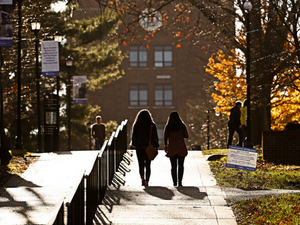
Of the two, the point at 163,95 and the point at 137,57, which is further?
the point at 137,57

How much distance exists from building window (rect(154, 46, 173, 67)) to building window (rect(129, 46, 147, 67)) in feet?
3.89

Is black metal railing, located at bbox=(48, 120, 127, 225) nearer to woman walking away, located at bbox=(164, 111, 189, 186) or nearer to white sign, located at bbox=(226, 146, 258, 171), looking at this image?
woman walking away, located at bbox=(164, 111, 189, 186)

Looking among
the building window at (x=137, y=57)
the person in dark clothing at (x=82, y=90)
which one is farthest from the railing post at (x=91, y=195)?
the building window at (x=137, y=57)

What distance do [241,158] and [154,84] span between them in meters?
44.1

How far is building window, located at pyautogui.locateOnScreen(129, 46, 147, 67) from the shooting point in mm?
54781

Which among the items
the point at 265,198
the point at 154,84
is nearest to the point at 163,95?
the point at 154,84

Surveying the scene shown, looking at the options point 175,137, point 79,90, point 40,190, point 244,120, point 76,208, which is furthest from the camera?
point 79,90

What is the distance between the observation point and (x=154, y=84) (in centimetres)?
5450

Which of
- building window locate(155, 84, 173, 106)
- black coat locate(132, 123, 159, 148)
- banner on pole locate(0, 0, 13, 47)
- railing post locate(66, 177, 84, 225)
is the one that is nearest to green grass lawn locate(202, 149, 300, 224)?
black coat locate(132, 123, 159, 148)

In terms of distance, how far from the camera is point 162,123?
2132 inches

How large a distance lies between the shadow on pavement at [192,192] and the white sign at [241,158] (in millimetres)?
1259

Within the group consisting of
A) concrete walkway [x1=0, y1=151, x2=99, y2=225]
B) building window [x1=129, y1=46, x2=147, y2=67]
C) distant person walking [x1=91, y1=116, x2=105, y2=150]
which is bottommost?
concrete walkway [x1=0, y1=151, x2=99, y2=225]

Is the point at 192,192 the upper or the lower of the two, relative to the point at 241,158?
lower

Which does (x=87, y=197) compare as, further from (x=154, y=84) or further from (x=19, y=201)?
(x=154, y=84)
